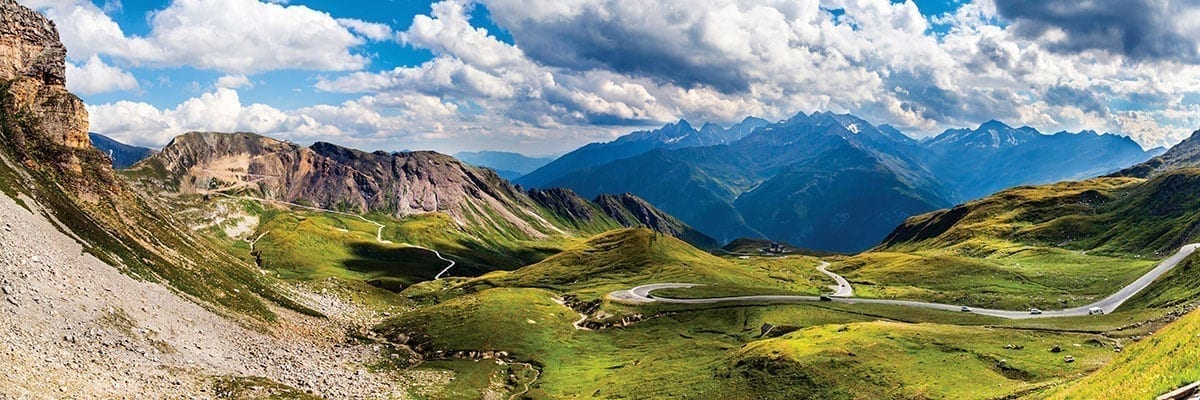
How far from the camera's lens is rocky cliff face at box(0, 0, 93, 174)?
106 m

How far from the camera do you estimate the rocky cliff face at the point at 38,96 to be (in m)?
106

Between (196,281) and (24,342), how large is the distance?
48.0 meters

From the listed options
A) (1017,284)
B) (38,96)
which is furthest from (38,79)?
(1017,284)

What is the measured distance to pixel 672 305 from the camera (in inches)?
6275

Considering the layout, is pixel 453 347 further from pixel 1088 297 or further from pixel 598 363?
pixel 1088 297

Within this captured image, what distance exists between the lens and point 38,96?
4606 inches

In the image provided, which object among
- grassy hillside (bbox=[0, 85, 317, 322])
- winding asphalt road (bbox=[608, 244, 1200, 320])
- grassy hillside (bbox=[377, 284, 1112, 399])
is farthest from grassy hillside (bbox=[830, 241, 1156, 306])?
grassy hillside (bbox=[0, 85, 317, 322])

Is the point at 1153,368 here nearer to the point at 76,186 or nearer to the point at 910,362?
the point at 910,362

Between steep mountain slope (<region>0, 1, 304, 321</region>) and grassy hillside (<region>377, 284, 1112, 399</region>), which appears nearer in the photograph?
grassy hillside (<region>377, 284, 1112, 399</region>)

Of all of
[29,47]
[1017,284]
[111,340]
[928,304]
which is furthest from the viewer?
[1017,284]

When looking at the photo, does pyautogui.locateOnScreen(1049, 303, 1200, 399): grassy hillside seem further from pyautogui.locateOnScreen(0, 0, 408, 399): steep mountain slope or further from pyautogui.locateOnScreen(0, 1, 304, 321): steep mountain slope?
pyautogui.locateOnScreen(0, 1, 304, 321): steep mountain slope

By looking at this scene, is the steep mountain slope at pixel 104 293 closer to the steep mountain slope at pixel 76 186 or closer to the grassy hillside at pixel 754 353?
the steep mountain slope at pixel 76 186

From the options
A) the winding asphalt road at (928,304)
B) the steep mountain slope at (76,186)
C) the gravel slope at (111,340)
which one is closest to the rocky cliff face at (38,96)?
the steep mountain slope at (76,186)

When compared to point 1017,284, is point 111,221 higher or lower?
lower
